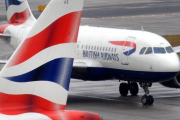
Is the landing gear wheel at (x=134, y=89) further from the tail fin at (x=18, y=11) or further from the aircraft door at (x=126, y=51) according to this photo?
the tail fin at (x=18, y=11)

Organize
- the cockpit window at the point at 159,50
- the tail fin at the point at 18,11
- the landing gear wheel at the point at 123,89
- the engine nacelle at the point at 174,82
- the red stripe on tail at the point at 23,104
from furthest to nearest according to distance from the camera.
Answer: the tail fin at the point at 18,11
the landing gear wheel at the point at 123,89
the engine nacelle at the point at 174,82
the cockpit window at the point at 159,50
the red stripe on tail at the point at 23,104

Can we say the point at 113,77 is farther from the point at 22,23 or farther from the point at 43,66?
the point at 43,66

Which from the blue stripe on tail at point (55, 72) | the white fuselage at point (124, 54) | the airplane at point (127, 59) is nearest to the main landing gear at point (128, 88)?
the airplane at point (127, 59)

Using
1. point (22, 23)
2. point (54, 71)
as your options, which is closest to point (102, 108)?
point (22, 23)

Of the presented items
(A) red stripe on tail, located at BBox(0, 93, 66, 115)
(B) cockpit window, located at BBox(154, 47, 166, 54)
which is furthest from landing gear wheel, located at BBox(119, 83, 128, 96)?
(A) red stripe on tail, located at BBox(0, 93, 66, 115)

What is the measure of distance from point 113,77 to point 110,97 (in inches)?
76.1

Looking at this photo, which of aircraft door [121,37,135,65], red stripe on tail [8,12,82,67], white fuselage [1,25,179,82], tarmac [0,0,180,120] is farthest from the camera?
aircraft door [121,37,135,65]

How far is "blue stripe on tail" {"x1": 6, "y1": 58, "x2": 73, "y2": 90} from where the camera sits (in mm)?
10242

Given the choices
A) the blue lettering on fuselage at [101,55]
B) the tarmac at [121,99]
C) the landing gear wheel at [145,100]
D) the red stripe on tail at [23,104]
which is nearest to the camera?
the red stripe on tail at [23,104]

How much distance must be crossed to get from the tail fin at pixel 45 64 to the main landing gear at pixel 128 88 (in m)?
19.8

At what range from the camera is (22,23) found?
33.2m

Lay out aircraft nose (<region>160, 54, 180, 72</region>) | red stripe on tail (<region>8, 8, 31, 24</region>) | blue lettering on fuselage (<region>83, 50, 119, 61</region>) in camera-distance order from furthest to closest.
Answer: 1. red stripe on tail (<region>8, 8, 31, 24</region>)
2. blue lettering on fuselage (<region>83, 50, 119, 61</region>)
3. aircraft nose (<region>160, 54, 180, 72</region>)

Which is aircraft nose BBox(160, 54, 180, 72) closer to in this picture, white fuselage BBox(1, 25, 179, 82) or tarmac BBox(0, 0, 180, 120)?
white fuselage BBox(1, 25, 179, 82)

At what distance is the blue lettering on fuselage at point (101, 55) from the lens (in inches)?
1088
